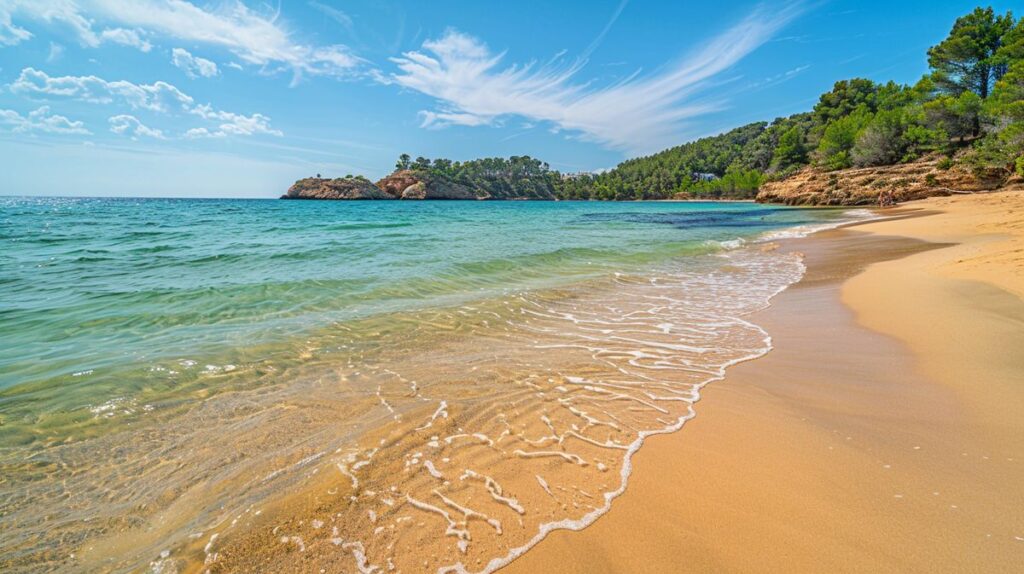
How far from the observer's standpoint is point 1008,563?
1635 mm

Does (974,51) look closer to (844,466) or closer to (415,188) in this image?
(844,466)

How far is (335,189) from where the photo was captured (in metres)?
110

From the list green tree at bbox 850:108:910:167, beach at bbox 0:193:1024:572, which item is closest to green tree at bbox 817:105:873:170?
green tree at bbox 850:108:910:167

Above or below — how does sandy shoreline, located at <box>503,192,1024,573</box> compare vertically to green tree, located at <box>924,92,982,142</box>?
below

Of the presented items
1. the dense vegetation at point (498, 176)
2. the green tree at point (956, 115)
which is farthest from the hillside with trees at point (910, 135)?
the dense vegetation at point (498, 176)

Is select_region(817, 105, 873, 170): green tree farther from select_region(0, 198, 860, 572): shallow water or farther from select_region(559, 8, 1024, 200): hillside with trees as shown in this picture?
select_region(0, 198, 860, 572): shallow water

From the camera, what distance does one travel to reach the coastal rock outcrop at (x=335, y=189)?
110125mm

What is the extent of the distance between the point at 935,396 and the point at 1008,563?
2.05m

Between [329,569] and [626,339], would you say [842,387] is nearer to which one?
[626,339]

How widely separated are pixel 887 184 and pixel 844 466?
48.5m

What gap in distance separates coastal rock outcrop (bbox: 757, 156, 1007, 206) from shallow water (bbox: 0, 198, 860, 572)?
38013mm

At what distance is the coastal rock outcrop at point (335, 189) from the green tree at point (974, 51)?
119m

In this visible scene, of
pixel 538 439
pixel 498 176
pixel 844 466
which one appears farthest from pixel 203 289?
pixel 498 176

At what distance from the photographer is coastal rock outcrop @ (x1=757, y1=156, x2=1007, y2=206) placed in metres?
30.9
